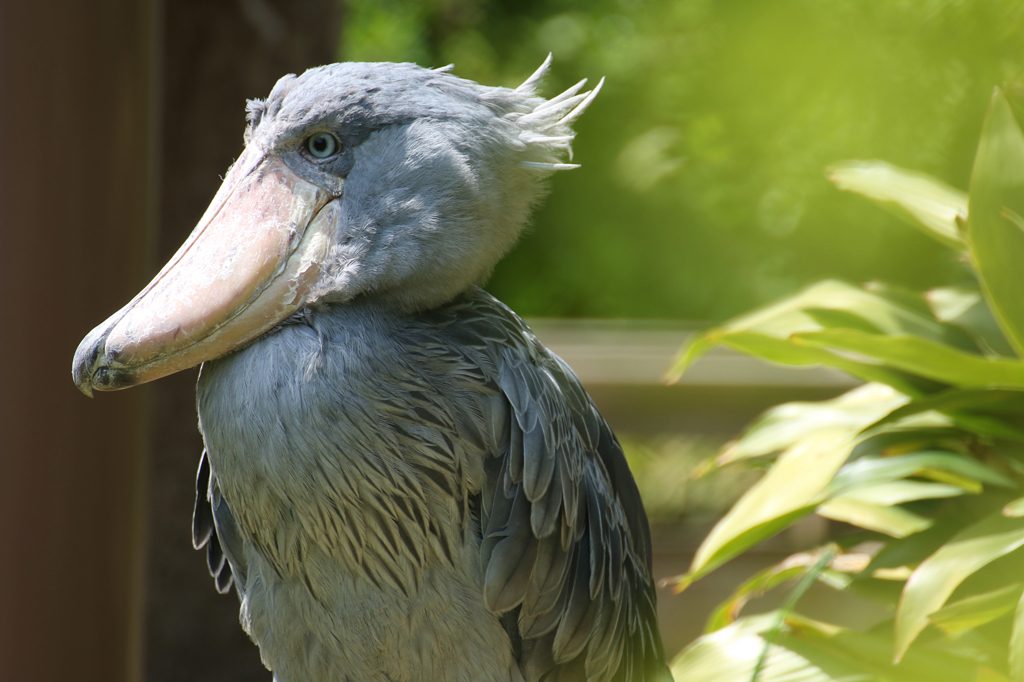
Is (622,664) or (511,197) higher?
(511,197)

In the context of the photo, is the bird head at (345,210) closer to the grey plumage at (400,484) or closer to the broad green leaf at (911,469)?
the grey plumage at (400,484)

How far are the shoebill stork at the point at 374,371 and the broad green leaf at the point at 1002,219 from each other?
97 cm


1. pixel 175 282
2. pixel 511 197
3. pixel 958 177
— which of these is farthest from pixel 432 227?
pixel 958 177

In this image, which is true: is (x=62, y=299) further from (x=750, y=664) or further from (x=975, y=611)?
(x=975, y=611)

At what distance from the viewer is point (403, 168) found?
91cm

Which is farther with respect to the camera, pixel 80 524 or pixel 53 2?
pixel 80 524

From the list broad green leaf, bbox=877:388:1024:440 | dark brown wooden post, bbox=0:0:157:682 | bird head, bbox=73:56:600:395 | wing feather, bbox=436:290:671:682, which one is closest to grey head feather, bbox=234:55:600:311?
bird head, bbox=73:56:600:395

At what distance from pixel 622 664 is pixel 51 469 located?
976 millimetres

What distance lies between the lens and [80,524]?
1.36m

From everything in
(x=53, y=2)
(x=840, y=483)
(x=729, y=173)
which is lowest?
(x=840, y=483)

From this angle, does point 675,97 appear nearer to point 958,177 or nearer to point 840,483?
point 958,177

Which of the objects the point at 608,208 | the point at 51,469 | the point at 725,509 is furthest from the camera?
the point at 608,208

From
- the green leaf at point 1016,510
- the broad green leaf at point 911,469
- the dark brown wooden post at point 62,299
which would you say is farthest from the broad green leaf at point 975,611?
the dark brown wooden post at point 62,299

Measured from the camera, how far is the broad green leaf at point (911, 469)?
1692 mm
